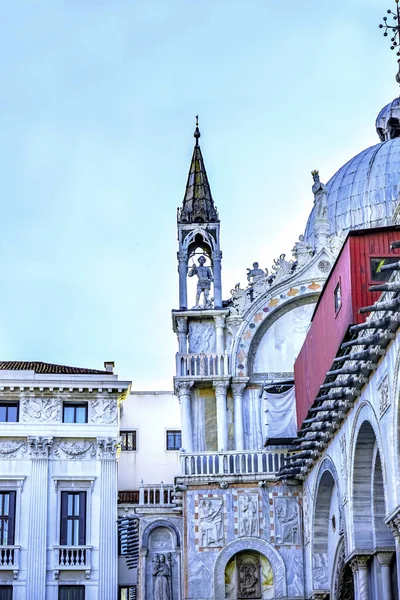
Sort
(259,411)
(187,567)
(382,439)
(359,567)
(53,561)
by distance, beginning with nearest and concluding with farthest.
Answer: (382,439), (359,567), (187,567), (259,411), (53,561)

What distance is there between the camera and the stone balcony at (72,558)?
43.0 metres

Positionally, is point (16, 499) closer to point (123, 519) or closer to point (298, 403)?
point (123, 519)

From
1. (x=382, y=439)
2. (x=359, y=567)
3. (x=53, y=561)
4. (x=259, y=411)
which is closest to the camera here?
(x=382, y=439)

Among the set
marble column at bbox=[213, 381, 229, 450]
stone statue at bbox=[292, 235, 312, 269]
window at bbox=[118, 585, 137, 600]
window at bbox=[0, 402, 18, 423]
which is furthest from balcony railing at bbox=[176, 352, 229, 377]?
window at bbox=[118, 585, 137, 600]

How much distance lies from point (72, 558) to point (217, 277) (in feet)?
35.1

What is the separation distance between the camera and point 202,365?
1571 inches

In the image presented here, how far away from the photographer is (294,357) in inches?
1597

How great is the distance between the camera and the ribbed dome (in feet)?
165

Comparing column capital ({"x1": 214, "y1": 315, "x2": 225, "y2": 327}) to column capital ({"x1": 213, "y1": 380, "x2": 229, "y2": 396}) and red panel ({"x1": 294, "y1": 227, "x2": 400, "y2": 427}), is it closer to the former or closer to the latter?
column capital ({"x1": 213, "y1": 380, "x2": 229, "y2": 396})

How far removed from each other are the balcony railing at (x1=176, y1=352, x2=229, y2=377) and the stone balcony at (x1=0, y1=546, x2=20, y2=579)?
8.69 metres

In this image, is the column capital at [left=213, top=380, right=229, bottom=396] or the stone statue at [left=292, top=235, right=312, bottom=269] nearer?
the column capital at [left=213, top=380, right=229, bottom=396]

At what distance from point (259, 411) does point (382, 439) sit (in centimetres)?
1372

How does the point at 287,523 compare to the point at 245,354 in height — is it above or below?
below

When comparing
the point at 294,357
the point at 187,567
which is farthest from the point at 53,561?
the point at 294,357
